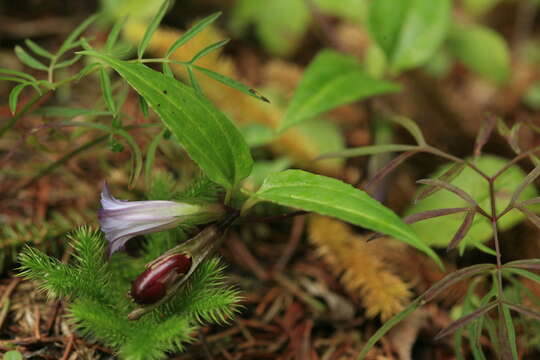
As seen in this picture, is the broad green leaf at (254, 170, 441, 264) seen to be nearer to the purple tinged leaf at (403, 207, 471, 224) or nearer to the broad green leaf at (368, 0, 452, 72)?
the purple tinged leaf at (403, 207, 471, 224)

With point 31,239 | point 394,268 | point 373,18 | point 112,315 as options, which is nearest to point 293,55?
point 373,18

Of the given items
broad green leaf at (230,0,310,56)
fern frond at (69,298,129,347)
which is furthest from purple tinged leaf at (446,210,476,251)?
broad green leaf at (230,0,310,56)

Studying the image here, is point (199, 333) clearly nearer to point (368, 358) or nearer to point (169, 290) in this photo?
point (169, 290)

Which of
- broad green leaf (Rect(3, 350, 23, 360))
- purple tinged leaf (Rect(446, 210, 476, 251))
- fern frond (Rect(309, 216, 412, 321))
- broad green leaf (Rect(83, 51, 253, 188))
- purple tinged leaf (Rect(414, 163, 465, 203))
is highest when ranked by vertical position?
broad green leaf (Rect(83, 51, 253, 188))

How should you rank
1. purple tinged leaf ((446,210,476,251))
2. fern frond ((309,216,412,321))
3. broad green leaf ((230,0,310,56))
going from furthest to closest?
Answer: broad green leaf ((230,0,310,56)) < fern frond ((309,216,412,321)) < purple tinged leaf ((446,210,476,251))

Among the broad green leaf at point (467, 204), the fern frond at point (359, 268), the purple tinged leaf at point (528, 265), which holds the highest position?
the purple tinged leaf at point (528, 265)

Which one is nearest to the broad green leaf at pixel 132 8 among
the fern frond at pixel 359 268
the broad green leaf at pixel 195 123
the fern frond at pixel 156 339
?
the fern frond at pixel 359 268

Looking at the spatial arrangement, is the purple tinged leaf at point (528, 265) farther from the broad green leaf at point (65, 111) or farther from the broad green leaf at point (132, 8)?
the broad green leaf at point (132, 8)
